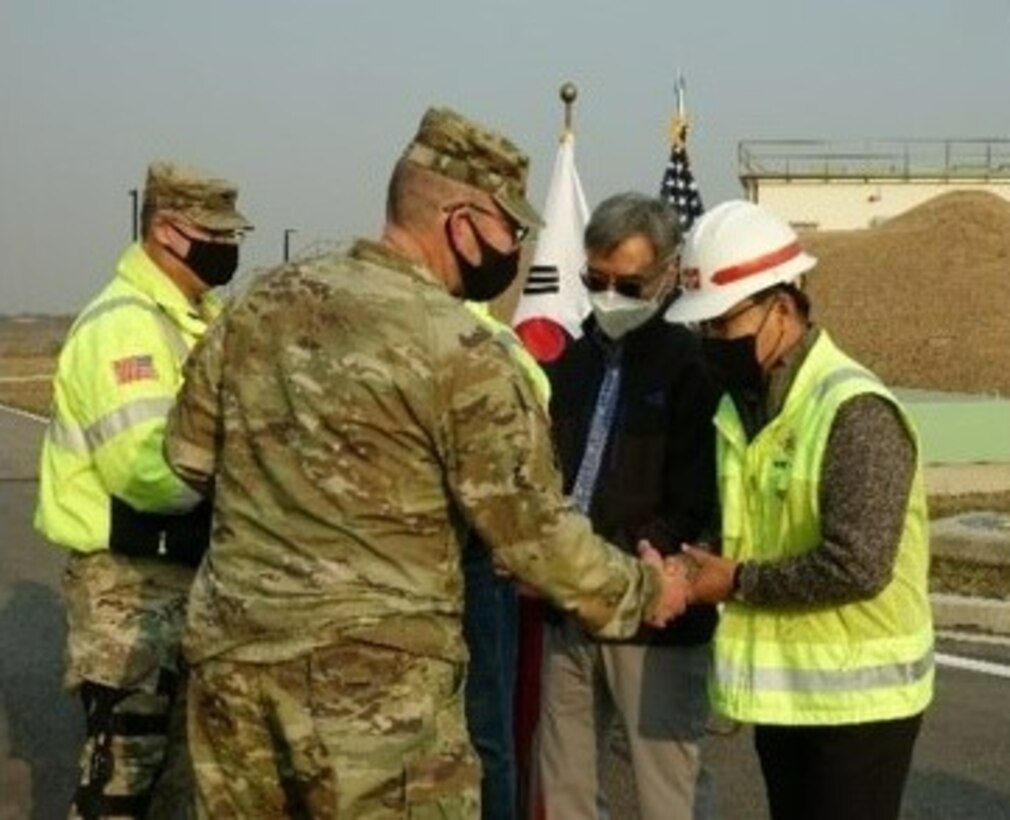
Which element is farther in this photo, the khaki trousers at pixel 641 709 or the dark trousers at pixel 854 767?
the khaki trousers at pixel 641 709

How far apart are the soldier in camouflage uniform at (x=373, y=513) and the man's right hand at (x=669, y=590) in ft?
0.87

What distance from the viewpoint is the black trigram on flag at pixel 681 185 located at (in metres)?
8.45

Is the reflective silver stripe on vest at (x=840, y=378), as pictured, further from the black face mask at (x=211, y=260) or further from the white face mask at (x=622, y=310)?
the black face mask at (x=211, y=260)

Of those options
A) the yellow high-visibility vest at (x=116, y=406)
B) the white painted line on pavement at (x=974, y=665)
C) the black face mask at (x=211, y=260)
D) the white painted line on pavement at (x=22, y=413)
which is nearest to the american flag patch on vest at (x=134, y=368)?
the yellow high-visibility vest at (x=116, y=406)

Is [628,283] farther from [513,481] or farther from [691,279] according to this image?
[513,481]

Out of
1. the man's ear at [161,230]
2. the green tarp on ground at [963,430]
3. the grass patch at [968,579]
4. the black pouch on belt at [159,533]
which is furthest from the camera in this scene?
the green tarp on ground at [963,430]

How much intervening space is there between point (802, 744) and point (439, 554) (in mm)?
914

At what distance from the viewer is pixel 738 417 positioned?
3.78 meters

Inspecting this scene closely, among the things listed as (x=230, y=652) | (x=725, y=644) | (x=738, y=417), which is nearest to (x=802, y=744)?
(x=725, y=644)

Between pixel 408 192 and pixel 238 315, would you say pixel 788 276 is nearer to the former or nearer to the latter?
pixel 408 192

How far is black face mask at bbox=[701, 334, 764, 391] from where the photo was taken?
3646 mm

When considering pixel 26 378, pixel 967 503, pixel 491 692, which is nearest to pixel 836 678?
pixel 491 692

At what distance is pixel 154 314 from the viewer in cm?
470

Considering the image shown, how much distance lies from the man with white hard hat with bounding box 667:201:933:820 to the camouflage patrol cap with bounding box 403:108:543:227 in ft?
1.73
